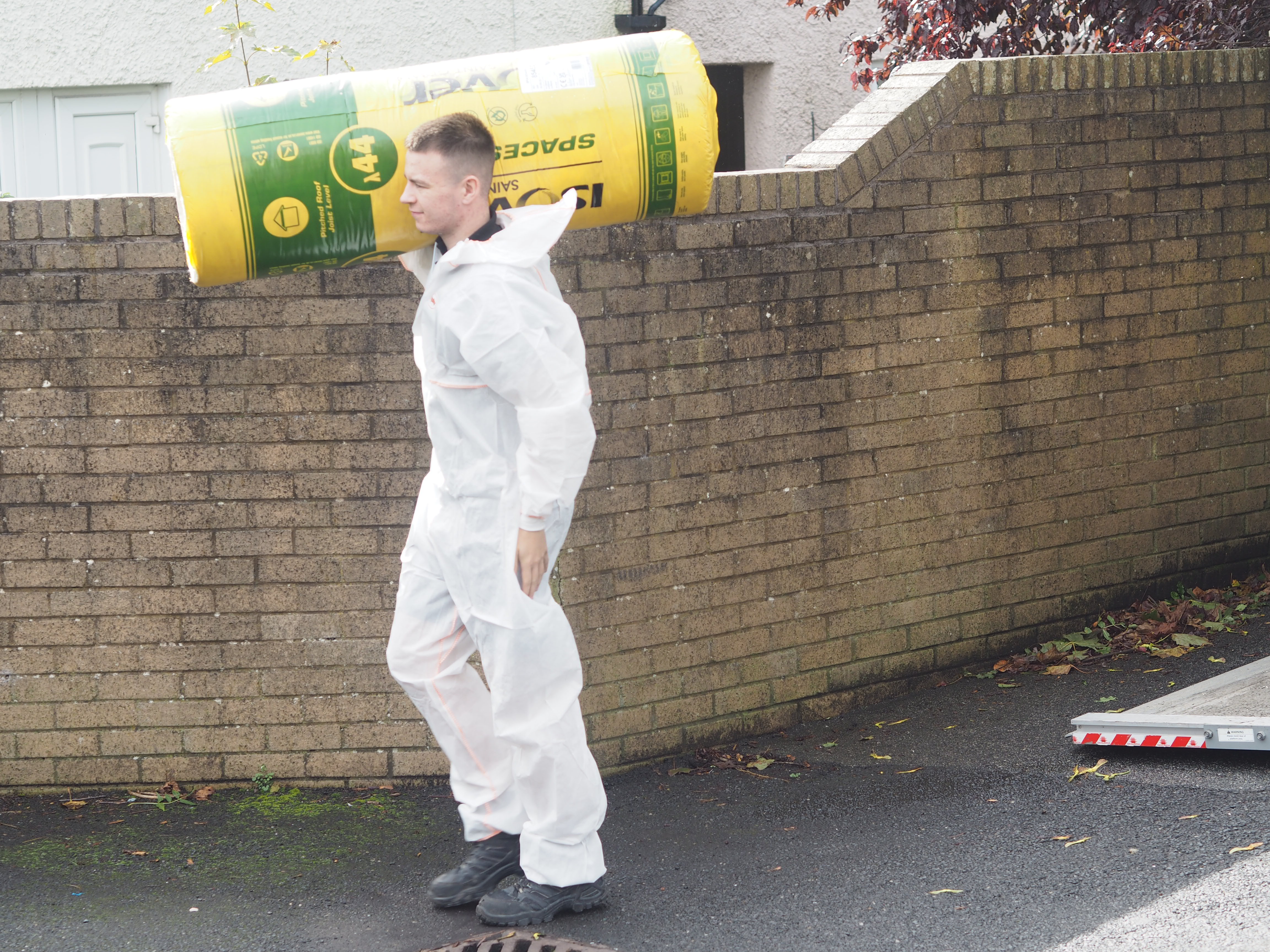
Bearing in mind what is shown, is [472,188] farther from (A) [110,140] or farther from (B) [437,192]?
(A) [110,140]

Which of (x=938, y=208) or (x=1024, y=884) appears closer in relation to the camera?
(x=1024, y=884)

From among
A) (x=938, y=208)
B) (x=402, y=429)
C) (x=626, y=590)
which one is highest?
(x=938, y=208)

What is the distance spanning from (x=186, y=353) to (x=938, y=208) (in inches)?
110

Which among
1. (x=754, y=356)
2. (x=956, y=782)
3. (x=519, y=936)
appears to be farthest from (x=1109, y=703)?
(x=519, y=936)

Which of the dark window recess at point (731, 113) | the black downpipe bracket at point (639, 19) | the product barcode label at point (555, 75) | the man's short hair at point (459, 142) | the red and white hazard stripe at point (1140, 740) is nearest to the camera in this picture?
the man's short hair at point (459, 142)

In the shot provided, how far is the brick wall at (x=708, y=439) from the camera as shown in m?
4.46

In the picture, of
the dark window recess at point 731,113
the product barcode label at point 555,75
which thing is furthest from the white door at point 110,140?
the product barcode label at point 555,75

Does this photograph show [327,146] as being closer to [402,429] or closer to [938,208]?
[402,429]

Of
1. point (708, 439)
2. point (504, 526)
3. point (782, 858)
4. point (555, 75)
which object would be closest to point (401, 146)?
point (555, 75)

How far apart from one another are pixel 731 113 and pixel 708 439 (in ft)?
21.4

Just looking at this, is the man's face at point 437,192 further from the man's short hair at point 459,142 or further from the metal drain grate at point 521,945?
the metal drain grate at point 521,945

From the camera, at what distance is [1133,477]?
607cm

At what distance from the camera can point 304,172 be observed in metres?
3.40

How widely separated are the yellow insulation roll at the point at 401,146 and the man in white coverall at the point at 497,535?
9 cm
